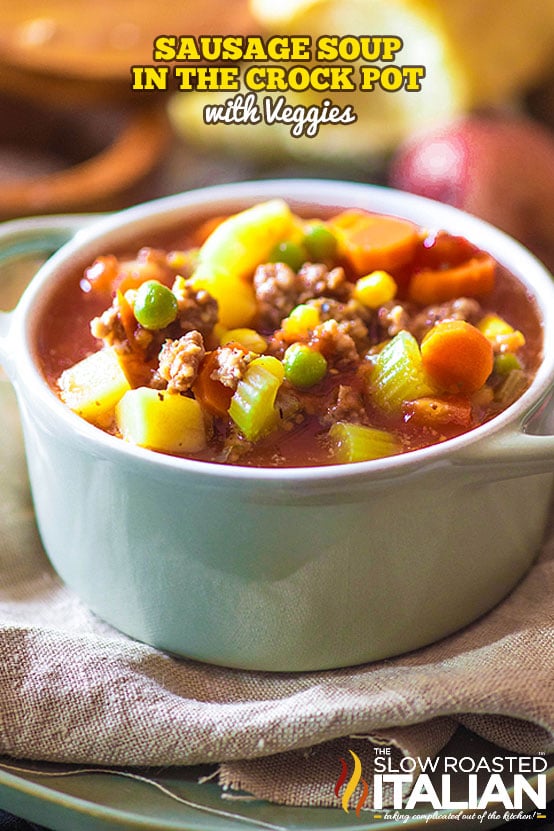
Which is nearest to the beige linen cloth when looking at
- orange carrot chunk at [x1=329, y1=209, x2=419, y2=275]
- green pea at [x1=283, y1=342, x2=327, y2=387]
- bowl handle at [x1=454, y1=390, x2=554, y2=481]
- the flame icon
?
the flame icon

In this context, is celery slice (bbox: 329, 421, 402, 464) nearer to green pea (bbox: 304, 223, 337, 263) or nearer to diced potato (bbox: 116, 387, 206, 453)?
diced potato (bbox: 116, 387, 206, 453)

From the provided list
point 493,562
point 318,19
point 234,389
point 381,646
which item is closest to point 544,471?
point 493,562

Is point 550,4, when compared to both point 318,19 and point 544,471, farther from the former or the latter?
point 544,471

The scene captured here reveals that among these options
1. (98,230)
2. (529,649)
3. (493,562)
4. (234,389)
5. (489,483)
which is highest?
(98,230)

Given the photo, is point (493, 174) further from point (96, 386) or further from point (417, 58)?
point (96, 386)

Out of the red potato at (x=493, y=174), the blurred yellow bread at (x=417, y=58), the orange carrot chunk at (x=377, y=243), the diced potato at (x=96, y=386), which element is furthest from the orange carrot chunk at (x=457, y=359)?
the blurred yellow bread at (x=417, y=58)

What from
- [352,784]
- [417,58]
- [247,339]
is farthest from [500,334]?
[417,58]
